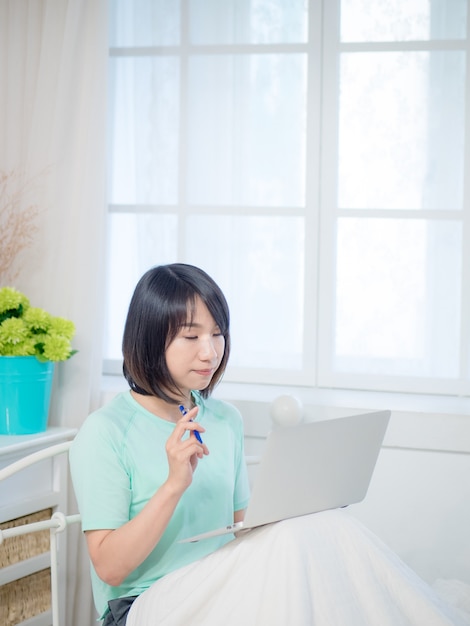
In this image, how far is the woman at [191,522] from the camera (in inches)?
48.8

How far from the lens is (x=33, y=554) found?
1.98m

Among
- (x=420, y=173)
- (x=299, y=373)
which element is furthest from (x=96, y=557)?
(x=420, y=173)

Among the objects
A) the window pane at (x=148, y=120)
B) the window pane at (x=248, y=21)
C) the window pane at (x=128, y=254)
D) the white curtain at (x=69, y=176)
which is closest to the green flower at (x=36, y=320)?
the white curtain at (x=69, y=176)

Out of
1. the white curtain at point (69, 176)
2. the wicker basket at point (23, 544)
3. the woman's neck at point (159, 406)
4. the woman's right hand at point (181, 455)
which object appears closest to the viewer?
the woman's right hand at point (181, 455)

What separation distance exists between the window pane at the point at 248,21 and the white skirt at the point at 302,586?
4.87 ft

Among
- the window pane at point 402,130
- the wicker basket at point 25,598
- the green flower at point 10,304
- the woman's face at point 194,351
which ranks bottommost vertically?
the wicker basket at point 25,598

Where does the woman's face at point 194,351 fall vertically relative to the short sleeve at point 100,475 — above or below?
above

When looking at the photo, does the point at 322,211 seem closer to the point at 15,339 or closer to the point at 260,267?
the point at 260,267

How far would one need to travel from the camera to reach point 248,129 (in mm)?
2355

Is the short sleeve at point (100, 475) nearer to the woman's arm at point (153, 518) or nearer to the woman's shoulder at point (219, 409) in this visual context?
the woman's arm at point (153, 518)

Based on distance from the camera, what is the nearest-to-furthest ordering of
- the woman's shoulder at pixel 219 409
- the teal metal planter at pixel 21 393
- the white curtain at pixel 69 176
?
the woman's shoulder at pixel 219 409
the teal metal planter at pixel 21 393
the white curtain at pixel 69 176

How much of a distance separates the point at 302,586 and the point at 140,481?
0.39 meters

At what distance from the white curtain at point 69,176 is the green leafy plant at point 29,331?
0.20 m

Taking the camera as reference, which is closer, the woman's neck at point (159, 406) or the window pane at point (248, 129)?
the woman's neck at point (159, 406)
